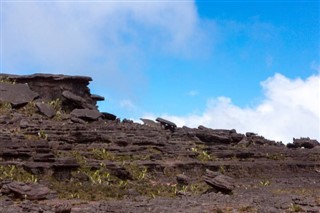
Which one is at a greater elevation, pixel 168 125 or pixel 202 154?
pixel 168 125

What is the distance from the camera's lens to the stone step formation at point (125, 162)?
3309 cm

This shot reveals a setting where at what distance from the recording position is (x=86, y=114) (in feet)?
180

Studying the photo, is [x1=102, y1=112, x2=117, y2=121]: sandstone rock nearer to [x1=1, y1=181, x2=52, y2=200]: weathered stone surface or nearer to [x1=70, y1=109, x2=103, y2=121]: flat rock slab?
[x1=70, y1=109, x2=103, y2=121]: flat rock slab

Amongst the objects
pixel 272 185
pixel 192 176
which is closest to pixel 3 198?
pixel 192 176

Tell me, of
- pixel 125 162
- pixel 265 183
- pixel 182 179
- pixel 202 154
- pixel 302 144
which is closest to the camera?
pixel 182 179

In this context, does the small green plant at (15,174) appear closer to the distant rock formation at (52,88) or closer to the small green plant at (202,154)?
the small green plant at (202,154)

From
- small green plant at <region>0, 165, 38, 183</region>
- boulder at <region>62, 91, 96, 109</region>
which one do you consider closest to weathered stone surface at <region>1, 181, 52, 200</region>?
small green plant at <region>0, 165, 38, 183</region>

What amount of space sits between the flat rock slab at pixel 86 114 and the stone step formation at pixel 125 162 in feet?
0.30

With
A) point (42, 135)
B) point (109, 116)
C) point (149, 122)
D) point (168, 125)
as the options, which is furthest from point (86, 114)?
point (42, 135)

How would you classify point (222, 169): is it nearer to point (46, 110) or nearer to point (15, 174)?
point (15, 174)

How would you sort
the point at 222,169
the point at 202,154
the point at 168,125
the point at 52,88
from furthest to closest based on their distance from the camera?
the point at 52,88
the point at 168,125
the point at 202,154
the point at 222,169

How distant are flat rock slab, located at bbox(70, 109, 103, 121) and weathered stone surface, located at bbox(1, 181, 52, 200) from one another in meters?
20.2

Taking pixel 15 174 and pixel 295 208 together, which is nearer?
pixel 295 208

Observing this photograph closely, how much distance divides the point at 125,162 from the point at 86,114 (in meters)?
13.1
